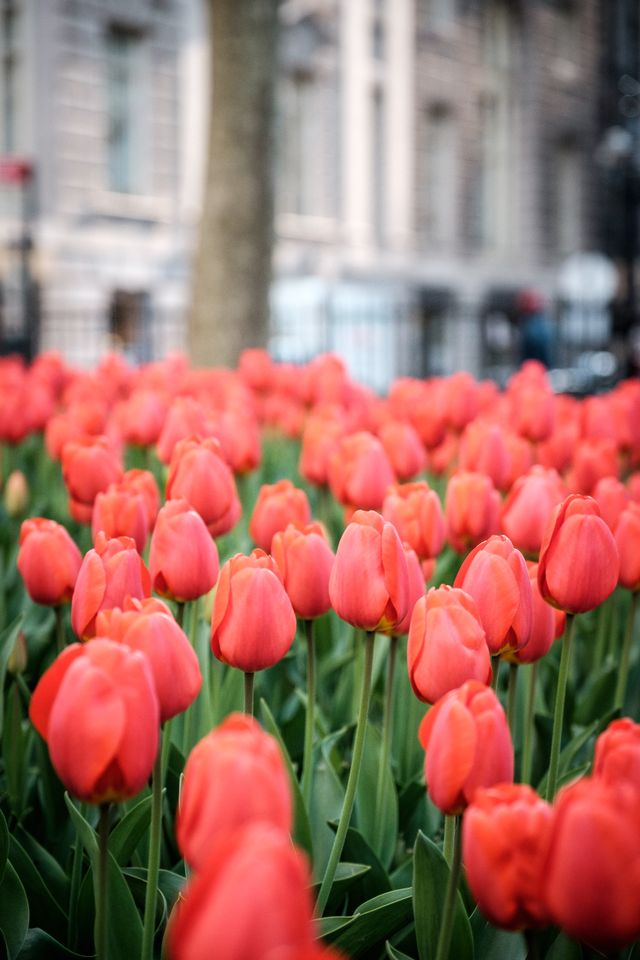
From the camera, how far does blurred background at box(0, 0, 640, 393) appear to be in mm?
6855

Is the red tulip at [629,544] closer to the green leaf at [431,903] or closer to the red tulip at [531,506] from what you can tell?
the red tulip at [531,506]

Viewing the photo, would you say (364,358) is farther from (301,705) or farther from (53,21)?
(301,705)

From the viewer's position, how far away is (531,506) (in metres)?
1.59

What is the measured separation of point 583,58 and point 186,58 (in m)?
13.9

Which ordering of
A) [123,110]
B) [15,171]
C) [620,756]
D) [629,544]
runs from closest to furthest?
[620,756]
[629,544]
[15,171]
[123,110]

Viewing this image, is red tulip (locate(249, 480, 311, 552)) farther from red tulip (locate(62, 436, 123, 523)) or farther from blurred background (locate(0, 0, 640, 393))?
blurred background (locate(0, 0, 640, 393))

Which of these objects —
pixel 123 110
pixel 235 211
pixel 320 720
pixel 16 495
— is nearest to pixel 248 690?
pixel 320 720

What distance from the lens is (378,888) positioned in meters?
1.22

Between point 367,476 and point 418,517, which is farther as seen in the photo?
point 367,476

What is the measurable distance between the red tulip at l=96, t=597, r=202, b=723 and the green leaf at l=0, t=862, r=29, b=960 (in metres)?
0.26

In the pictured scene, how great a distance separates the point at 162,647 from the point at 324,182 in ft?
64.2

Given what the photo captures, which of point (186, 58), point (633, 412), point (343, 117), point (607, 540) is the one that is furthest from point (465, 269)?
point (607, 540)

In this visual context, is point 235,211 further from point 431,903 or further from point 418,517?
point 431,903

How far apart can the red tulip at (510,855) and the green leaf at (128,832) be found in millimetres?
493
